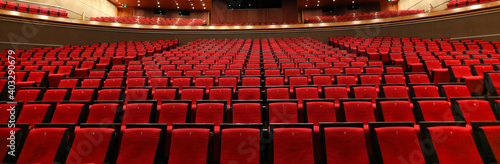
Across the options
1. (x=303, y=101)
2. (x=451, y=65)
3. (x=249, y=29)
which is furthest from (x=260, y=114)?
(x=249, y=29)

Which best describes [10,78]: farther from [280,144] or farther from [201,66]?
[280,144]

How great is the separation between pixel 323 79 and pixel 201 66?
1176mm

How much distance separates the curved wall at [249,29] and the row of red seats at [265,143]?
3.63m

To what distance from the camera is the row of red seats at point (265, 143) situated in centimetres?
80

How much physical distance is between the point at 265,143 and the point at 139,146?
0.49 meters

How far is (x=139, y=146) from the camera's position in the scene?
86cm

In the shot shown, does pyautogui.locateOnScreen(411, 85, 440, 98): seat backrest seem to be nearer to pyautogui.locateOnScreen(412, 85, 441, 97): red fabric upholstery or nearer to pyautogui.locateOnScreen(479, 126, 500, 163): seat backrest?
pyautogui.locateOnScreen(412, 85, 441, 97): red fabric upholstery

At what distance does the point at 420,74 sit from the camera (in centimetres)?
165

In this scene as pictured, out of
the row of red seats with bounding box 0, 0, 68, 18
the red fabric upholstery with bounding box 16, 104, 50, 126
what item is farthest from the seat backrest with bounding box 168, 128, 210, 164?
the row of red seats with bounding box 0, 0, 68, 18

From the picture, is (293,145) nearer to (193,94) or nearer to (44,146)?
(193,94)

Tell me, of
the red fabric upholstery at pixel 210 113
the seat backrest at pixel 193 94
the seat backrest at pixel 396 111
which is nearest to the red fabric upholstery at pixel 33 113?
the seat backrest at pixel 193 94

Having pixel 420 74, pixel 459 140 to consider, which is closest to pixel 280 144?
pixel 459 140

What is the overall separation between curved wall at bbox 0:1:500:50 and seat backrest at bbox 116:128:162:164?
4.09 metres

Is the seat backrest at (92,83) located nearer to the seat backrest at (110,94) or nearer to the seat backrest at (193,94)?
the seat backrest at (110,94)
